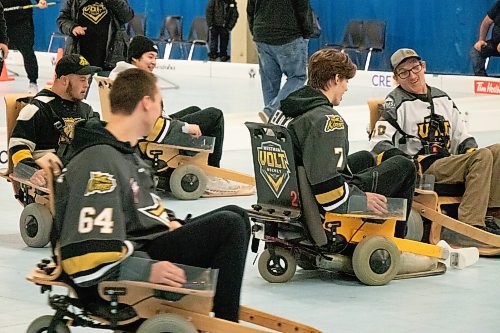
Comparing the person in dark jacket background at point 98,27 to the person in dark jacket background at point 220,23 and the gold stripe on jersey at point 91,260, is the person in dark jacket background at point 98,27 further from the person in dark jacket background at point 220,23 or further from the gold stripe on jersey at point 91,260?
the person in dark jacket background at point 220,23

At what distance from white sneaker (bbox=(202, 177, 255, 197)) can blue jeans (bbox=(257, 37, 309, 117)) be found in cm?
180

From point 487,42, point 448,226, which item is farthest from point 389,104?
point 487,42

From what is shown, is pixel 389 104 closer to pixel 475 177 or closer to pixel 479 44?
pixel 475 177

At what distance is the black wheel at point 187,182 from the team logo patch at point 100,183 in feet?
12.1

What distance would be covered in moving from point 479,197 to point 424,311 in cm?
130

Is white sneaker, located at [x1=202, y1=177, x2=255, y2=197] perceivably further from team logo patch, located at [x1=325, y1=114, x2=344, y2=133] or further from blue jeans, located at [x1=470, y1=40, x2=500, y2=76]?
blue jeans, located at [x1=470, y1=40, x2=500, y2=76]

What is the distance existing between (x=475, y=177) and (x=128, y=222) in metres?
2.57

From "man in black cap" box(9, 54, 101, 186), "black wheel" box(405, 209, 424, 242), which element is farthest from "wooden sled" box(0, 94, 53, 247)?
"black wheel" box(405, 209, 424, 242)

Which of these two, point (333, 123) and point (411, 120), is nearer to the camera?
point (333, 123)

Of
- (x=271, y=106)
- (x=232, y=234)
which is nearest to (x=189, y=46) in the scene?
(x=271, y=106)

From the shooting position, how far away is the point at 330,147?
4.73m

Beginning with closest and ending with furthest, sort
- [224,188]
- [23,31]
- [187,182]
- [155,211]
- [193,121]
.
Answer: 1. [155,211]
2. [187,182]
3. [193,121]
4. [224,188]
5. [23,31]

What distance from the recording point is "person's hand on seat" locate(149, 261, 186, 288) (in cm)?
341

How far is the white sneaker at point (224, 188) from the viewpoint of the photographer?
287 inches
